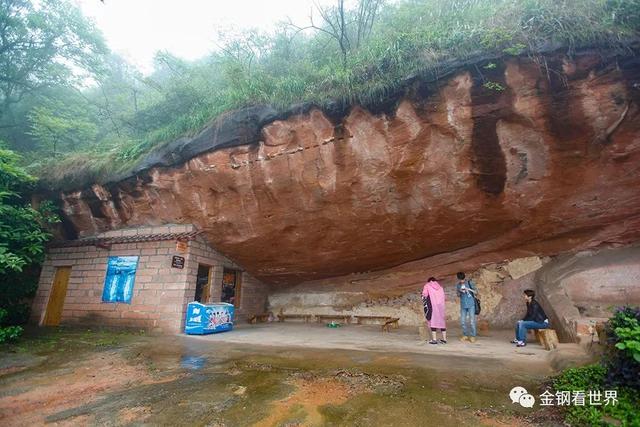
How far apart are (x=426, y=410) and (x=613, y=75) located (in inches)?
239

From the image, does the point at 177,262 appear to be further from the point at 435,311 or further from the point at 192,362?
the point at 435,311

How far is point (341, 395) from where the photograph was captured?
10.8ft

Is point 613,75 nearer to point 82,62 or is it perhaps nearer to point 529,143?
point 529,143

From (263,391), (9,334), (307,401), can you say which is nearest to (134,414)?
(263,391)

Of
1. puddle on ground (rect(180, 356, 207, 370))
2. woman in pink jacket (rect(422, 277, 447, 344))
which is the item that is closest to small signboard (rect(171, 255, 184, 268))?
puddle on ground (rect(180, 356, 207, 370))

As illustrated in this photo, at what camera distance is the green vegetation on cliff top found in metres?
5.84

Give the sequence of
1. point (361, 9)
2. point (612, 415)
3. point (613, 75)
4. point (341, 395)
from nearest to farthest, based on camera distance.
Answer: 1. point (612, 415)
2. point (341, 395)
3. point (613, 75)
4. point (361, 9)

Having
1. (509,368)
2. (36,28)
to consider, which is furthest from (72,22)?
(509,368)

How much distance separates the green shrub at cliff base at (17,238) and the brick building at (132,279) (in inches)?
16.2

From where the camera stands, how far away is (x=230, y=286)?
997 centimetres

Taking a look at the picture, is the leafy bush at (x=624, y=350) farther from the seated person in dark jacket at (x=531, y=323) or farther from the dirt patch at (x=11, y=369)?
the dirt patch at (x=11, y=369)

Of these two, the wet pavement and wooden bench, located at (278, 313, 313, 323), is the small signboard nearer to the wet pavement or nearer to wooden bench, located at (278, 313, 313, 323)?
the wet pavement

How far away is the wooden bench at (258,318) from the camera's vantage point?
1023cm

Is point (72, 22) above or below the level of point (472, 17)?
above
